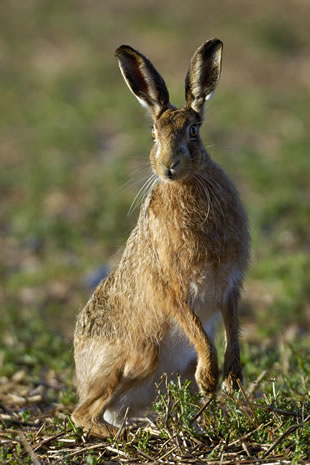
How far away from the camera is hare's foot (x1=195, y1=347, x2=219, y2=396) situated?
399 cm

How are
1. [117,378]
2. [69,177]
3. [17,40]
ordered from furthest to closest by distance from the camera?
[17,40] → [69,177] → [117,378]

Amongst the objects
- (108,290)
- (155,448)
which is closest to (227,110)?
(108,290)

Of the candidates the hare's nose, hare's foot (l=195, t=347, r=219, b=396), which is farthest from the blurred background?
hare's foot (l=195, t=347, r=219, b=396)

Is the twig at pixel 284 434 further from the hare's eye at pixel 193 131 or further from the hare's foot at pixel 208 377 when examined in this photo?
the hare's eye at pixel 193 131

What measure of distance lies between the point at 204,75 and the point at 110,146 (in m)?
7.53

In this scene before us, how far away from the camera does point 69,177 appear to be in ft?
32.9

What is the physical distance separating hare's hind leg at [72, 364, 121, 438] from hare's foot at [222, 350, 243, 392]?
663mm

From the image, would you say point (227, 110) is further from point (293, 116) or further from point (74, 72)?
point (74, 72)

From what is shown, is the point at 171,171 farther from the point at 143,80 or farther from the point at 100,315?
the point at 100,315

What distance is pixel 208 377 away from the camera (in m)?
3.99

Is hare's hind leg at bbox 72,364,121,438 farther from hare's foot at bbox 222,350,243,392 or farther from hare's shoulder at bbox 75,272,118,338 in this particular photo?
hare's foot at bbox 222,350,243,392

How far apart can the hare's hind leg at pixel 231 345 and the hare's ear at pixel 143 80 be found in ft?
4.10

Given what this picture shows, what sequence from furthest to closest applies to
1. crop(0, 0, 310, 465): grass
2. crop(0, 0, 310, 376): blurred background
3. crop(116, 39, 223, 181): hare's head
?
crop(0, 0, 310, 376): blurred background → crop(116, 39, 223, 181): hare's head → crop(0, 0, 310, 465): grass

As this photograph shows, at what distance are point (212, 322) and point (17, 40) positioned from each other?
48.9 ft
